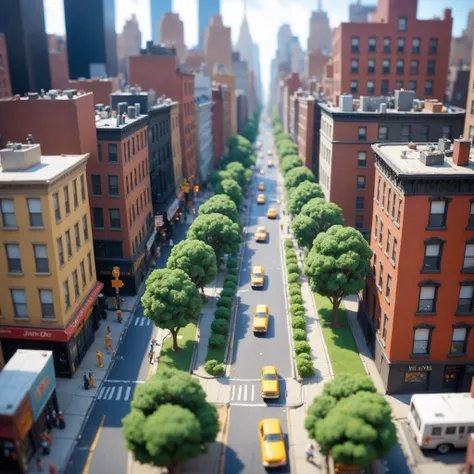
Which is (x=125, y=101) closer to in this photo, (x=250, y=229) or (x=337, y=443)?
(x=250, y=229)

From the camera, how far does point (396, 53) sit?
301ft

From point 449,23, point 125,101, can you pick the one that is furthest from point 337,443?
point 449,23

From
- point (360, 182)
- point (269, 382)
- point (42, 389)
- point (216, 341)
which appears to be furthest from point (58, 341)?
point (360, 182)

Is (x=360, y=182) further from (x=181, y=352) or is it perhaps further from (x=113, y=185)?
(x=181, y=352)

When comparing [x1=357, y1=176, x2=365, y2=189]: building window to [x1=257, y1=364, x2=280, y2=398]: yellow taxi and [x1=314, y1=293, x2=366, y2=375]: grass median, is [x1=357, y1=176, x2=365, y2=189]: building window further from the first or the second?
[x1=257, y1=364, x2=280, y2=398]: yellow taxi

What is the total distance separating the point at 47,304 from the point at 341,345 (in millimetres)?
29819

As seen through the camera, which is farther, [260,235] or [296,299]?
[260,235]

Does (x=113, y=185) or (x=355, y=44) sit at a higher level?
(x=355, y=44)

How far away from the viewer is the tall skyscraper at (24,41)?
119312mm

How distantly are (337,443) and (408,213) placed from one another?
1886cm

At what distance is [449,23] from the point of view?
291ft

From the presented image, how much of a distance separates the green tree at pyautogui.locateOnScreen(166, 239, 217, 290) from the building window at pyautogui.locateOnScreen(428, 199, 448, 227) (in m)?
26.7

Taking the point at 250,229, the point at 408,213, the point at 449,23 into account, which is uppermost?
the point at 449,23

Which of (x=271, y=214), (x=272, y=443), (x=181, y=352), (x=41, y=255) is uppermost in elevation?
(x=41, y=255)
